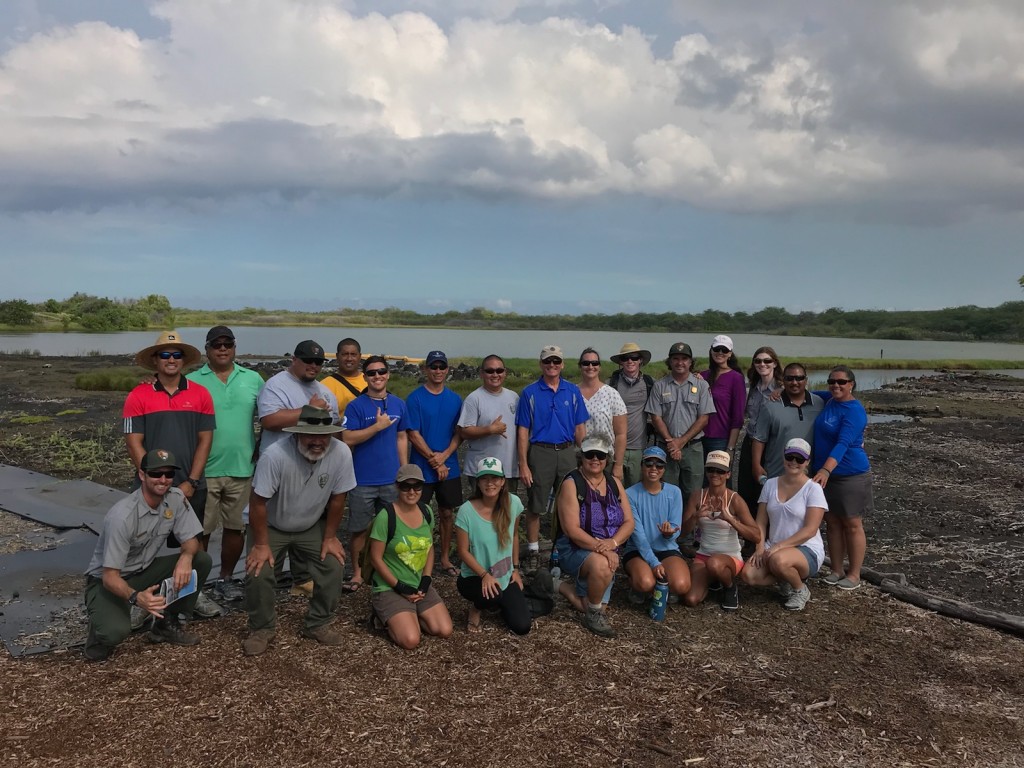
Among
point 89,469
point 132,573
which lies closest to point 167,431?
point 132,573

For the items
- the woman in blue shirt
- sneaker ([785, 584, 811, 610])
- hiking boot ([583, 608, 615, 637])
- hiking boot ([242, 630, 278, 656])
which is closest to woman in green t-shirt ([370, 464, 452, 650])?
hiking boot ([242, 630, 278, 656])

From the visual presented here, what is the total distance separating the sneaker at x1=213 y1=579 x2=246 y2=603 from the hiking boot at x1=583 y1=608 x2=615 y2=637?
2604 millimetres

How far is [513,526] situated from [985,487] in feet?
29.9

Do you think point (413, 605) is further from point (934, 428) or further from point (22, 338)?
point (22, 338)

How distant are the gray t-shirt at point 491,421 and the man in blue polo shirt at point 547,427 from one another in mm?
75

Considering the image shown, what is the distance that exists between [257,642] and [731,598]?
3484mm

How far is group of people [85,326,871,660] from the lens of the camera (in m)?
4.63

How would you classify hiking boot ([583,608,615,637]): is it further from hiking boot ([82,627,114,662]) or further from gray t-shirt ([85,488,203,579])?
hiking boot ([82,627,114,662])

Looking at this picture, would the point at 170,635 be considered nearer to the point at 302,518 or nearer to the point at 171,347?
the point at 302,518

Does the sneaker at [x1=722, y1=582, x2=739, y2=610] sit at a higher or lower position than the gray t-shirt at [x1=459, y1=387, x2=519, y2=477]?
lower

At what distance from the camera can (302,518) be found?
4.78 metres

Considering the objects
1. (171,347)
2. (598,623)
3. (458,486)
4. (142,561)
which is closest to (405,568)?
(458,486)

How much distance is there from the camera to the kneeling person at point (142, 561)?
14.1 feet

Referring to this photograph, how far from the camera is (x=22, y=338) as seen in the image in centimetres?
5556
